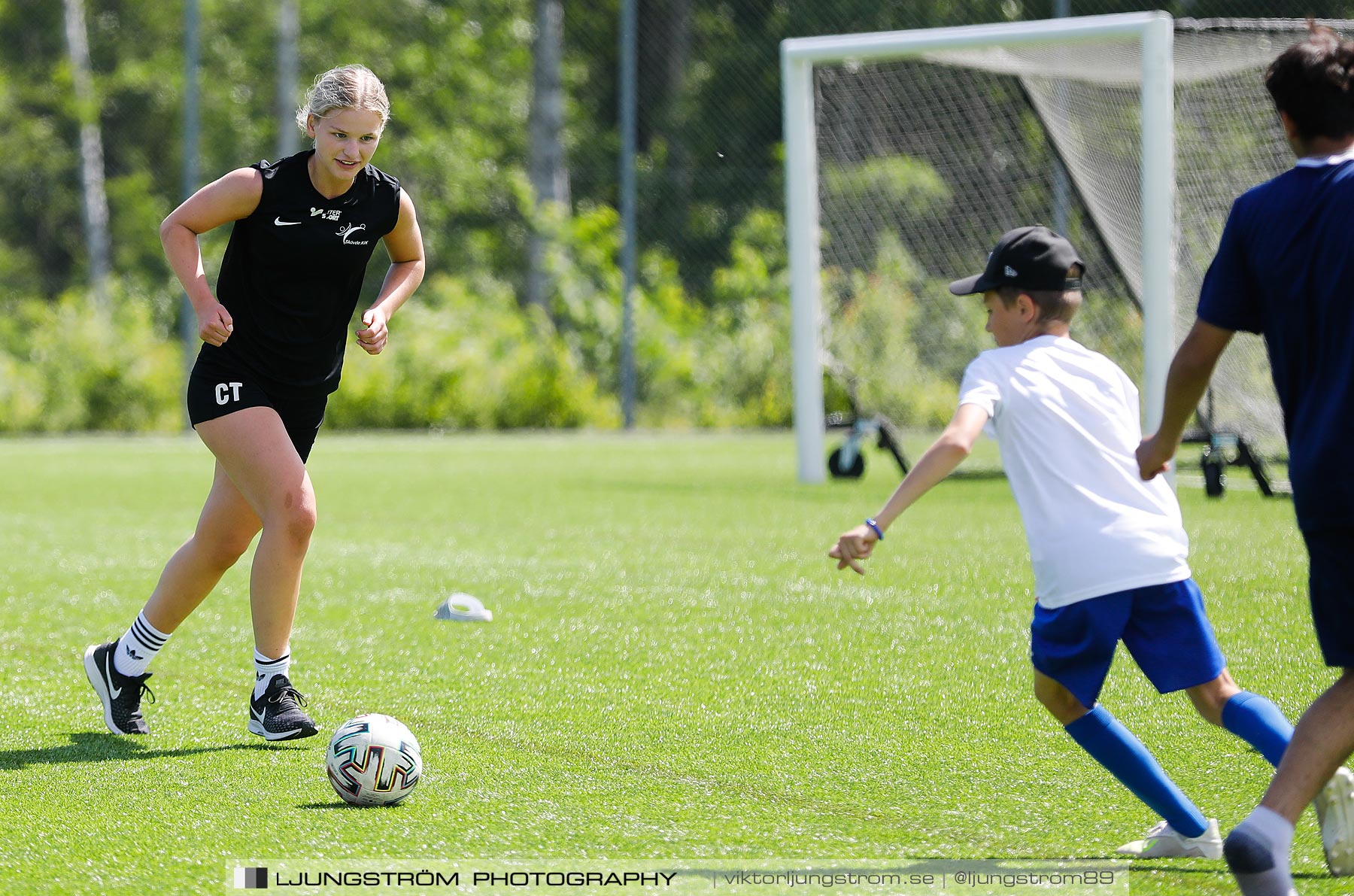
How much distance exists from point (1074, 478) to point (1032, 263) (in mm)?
481

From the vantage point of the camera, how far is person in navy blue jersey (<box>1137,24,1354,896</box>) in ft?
9.57

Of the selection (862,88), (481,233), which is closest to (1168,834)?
(862,88)

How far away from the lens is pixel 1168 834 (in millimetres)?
3396

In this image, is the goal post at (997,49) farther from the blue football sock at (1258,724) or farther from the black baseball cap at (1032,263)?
the blue football sock at (1258,724)

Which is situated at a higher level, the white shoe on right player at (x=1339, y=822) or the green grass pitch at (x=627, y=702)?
the white shoe on right player at (x=1339, y=822)

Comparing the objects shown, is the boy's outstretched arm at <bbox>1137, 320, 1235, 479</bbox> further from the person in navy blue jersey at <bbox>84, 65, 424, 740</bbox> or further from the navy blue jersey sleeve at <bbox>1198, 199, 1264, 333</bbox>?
the person in navy blue jersey at <bbox>84, 65, 424, 740</bbox>

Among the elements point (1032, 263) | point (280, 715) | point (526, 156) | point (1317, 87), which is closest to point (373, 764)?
point (280, 715)

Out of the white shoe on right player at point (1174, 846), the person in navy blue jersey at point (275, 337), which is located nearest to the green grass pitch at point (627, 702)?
the white shoe on right player at point (1174, 846)

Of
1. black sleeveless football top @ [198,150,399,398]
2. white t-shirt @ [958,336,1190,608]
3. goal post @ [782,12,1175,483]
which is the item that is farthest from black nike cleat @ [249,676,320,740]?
goal post @ [782,12,1175,483]

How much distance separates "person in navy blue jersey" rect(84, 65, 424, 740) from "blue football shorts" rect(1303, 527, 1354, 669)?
2.59 m

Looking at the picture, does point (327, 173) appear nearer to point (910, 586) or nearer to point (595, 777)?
point (595, 777)

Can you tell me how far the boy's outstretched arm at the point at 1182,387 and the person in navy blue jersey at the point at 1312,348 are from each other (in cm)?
3

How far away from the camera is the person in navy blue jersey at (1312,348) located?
115 inches

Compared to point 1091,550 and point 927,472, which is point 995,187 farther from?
point 927,472
